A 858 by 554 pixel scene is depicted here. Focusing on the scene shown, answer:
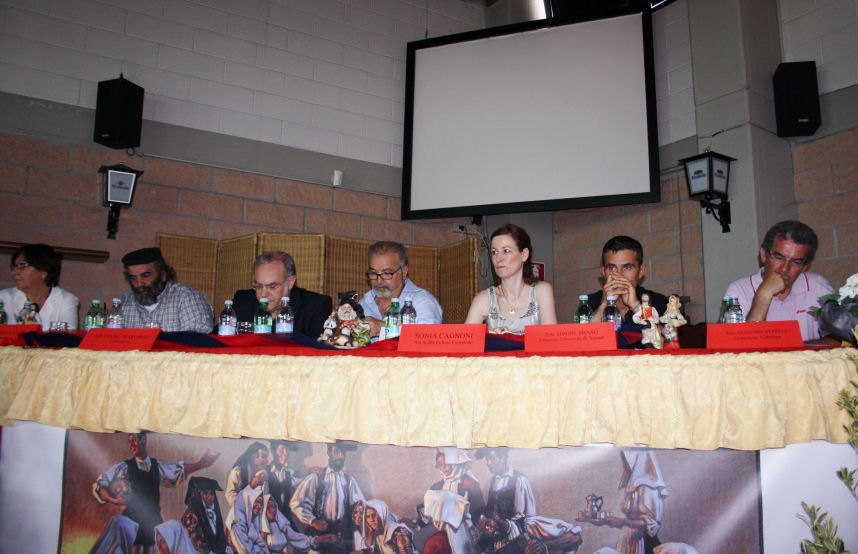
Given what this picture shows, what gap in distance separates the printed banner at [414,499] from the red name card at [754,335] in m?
0.26

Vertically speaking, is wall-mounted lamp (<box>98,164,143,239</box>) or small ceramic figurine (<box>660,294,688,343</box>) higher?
wall-mounted lamp (<box>98,164,143,239</box>)

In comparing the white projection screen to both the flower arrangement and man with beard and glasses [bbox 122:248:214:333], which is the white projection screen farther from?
the flower arrangement

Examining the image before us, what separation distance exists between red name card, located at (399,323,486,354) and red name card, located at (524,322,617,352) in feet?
0.41

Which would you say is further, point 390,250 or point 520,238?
point 390,250

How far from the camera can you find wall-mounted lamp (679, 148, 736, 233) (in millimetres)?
3674

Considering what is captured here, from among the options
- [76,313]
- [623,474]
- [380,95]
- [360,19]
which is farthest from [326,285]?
[623,474]

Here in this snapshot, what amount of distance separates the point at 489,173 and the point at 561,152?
590mm

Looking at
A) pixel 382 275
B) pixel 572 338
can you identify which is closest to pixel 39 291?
pixel 382 275

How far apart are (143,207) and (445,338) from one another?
3.44 metres

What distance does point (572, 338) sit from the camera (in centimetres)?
143

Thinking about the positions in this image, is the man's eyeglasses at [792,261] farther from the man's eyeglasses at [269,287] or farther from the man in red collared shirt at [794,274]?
the man's eyeglasses at [269,287]

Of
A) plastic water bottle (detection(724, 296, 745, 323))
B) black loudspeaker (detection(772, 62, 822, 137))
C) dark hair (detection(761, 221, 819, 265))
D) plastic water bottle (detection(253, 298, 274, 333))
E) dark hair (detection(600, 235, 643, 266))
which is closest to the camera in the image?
plastic water bottle (detection(724, 296, 745, 323))

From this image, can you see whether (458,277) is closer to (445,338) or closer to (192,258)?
(192,258)

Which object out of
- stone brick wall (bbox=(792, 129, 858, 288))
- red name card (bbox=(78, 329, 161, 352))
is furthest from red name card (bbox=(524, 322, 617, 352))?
stone brick wall (bbox=(792, 129, 858, 288))
